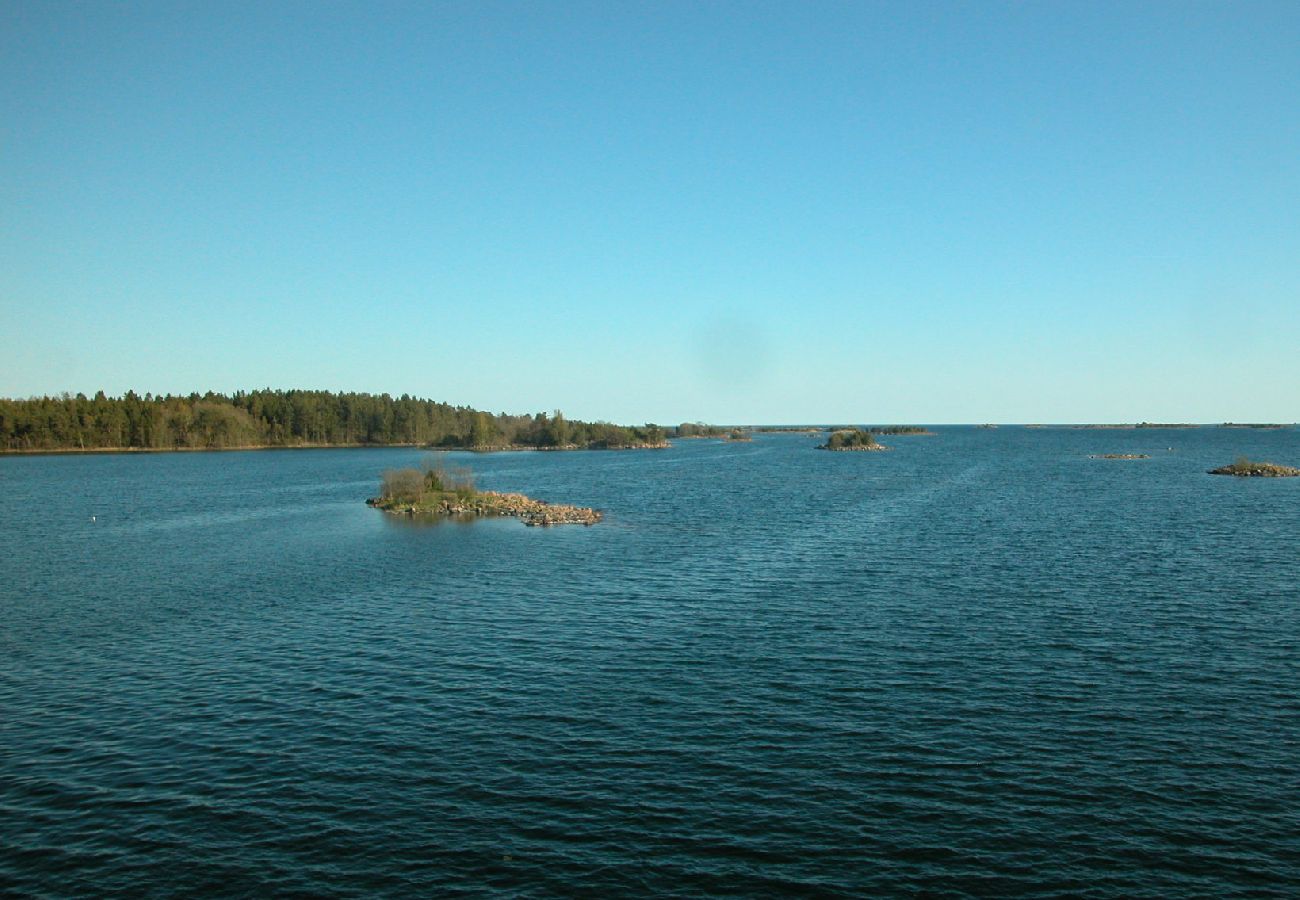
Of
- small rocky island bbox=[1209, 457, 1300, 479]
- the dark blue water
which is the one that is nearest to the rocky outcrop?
the dark blue water

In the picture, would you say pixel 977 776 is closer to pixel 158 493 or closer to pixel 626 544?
pixel 626 544

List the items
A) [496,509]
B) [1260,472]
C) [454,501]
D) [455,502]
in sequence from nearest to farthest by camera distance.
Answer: [496,509], [455,502], [454,501], [1260,472]

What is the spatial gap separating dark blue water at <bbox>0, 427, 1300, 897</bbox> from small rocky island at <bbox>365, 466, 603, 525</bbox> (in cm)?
1922

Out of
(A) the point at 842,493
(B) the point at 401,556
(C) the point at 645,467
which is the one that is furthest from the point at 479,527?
(C) the point at 645,467

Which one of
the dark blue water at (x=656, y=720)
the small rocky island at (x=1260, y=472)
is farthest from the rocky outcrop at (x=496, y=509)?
the small rocky island at (x=1260, y=472)

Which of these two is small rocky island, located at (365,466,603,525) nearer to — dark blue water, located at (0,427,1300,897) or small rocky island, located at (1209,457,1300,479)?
dark blue water, located at (0,427,1300,897)

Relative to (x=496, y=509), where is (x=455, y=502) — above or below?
above

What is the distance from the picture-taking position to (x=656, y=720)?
29.7 meters

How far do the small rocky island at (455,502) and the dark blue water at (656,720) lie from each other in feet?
63.1

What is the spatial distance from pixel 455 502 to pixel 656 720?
69137mm

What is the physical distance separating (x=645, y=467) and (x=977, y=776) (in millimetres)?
152572

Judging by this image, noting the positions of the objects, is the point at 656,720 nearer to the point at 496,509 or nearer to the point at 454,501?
the point at 496,509

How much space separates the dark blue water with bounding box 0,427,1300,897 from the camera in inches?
818

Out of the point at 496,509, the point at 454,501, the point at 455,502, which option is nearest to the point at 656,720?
the point at 496,509
